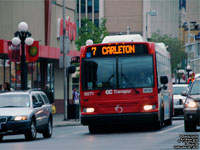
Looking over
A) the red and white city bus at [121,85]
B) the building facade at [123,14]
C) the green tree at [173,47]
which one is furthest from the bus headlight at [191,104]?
the building facade at [123,14]

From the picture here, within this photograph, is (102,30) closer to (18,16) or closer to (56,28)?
(56,28)

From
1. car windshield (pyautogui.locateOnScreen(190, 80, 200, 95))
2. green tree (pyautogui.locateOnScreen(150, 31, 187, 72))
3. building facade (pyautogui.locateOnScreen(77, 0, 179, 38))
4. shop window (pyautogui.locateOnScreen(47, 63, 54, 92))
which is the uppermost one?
building facade (pyautogui.locateOnScreen(77, 0, 179, 38))

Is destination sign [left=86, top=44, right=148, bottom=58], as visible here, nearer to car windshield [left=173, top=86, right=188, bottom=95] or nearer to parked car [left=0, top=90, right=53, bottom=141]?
parked car [left=0, top=90, right=53, bottom=141]

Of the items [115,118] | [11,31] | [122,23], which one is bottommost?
[115,118]

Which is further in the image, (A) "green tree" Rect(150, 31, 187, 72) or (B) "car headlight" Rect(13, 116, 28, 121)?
(A) "green tree" Rect(150, 31, 187, 72)

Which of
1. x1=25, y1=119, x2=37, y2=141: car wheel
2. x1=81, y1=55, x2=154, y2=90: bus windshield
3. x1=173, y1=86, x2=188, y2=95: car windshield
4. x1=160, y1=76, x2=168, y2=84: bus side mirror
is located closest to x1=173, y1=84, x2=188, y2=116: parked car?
x1=173, y1=86, x2=188, y2=95: car windshield

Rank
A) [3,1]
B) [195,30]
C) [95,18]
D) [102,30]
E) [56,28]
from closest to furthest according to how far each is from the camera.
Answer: [3,1] < [56,28] < [102,30] < [95,18] < [195,30]

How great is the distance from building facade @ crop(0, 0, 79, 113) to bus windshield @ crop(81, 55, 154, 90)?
47.7 ft

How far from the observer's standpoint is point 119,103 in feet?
80.7

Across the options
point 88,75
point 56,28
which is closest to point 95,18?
point 56,28

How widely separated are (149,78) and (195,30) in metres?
135

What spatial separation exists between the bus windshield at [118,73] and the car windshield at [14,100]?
2407mm

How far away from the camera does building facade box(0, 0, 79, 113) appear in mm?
43250

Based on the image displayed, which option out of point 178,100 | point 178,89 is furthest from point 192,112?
point 178,89
